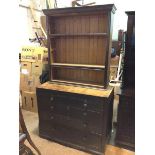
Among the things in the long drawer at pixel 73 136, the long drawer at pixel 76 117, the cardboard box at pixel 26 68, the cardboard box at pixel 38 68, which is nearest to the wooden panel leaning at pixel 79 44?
the long drawer at pixel 76 117

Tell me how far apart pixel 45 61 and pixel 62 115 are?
1.19 metres

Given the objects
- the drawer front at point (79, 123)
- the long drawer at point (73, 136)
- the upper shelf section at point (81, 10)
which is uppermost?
the upper shelf section at point (81, 10)

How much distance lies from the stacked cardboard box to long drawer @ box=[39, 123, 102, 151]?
0.92 m

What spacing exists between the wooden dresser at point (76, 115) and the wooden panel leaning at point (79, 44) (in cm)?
26

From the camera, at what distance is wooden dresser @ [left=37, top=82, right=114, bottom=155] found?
1952 millimetres

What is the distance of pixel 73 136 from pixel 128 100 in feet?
2.74

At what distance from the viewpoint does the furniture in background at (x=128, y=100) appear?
199 centimetres

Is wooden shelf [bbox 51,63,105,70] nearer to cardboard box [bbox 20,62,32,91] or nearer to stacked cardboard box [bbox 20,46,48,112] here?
stacked cardboard box [bbox 20,46,48,112]

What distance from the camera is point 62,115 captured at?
2.18 m

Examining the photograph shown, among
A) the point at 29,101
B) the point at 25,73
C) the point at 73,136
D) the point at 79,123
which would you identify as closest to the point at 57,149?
the point at 73,136

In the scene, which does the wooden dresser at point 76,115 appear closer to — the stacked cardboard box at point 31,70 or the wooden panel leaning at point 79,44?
the wooden panel leaning at point 79,44

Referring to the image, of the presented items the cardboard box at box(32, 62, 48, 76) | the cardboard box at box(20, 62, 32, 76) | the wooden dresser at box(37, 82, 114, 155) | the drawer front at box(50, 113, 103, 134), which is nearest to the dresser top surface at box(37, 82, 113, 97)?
the wooden dresser at box(37, 82, 114, 155)
